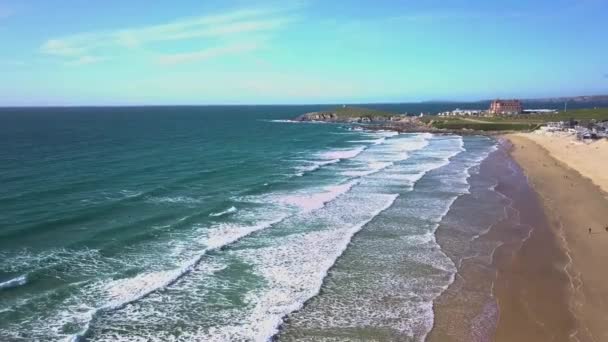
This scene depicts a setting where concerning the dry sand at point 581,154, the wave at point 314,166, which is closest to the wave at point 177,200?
the wave at point 314,166

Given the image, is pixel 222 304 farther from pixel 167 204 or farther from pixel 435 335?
pixel 167 204

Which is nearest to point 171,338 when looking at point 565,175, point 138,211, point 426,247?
point 426,247

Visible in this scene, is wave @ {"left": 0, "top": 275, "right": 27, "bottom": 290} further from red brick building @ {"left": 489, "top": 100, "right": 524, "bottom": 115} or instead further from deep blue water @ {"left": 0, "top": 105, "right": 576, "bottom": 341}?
red brick building @ {"left": 489, "top": 100, "right": 524, "bottom": 115}

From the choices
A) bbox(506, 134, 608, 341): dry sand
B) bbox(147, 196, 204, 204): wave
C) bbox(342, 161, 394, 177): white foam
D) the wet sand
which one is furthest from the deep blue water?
bbox(506, 134, 608, 341): dry sand

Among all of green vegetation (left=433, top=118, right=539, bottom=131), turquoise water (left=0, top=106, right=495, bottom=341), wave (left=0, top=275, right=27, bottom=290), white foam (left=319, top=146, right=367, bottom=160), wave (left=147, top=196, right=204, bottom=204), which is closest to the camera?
turquoise water (left=0, top=106, right=495, bottom=341)

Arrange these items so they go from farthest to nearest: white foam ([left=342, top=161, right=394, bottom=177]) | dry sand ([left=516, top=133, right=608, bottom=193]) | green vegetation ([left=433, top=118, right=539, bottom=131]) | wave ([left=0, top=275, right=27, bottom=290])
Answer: green vegetation ([left=433, top=118, right=539, bottom=131])
white foam ([left=342, top=161, right=394, bottom=177])
dry sand ([left=516, top=133, right=608, bottom=193])
wave ([left=0, top=275, right=27, bottom=290])

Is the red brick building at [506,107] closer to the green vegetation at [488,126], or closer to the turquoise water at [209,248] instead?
the green vegetation at [488,126]
